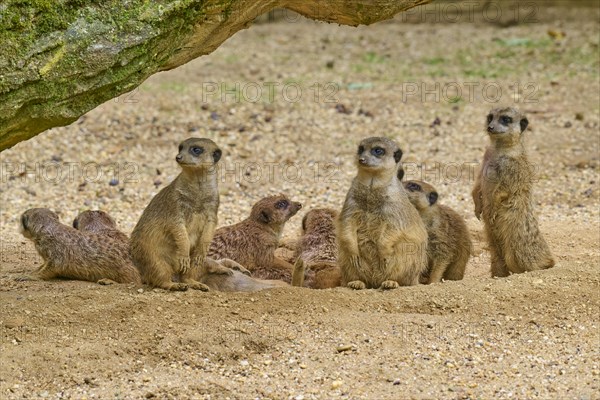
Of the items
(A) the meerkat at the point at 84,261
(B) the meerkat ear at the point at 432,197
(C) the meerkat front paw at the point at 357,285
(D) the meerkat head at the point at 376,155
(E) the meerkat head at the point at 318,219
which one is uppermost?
(D) the meerkat head at the point at 376,155

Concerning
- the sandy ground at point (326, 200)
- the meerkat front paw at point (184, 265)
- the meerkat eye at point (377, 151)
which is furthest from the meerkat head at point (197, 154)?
the meerkat eye at point (377, 151)

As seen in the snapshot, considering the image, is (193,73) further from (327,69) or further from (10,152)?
(10,152)

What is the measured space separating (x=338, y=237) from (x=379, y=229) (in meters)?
0.25

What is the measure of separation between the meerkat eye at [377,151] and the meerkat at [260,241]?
1.36 metres

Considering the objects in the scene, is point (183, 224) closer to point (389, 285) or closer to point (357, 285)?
point (357, 285)

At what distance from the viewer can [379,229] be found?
5930 millimetres

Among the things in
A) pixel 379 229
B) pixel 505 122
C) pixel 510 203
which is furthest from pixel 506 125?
pixel 379 229

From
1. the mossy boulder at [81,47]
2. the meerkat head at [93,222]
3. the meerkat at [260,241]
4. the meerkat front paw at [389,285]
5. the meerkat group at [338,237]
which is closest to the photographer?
the mossy boulder at [81,47]

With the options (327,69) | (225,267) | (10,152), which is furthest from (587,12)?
(225,267)

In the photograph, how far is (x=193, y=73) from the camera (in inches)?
480

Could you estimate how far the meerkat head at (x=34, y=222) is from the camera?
637 centimetres

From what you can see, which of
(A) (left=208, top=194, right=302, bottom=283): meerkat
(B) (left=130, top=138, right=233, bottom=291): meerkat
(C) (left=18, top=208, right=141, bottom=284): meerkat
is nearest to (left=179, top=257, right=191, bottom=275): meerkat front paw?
(B) (left=130, top=138, right=233, bottom=291): meerkat

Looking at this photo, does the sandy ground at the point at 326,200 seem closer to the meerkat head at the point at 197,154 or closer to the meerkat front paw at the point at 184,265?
the meerkat front paw at the point at 184,265

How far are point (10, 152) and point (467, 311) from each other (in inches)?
224
